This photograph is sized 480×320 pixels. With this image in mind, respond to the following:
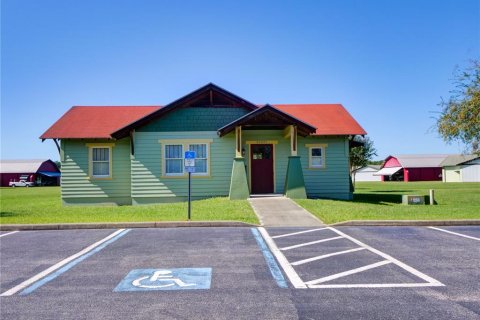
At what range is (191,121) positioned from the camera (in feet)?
57.6

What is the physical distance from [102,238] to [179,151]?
30.3 ft

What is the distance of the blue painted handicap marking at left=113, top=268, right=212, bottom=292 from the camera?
494 cm

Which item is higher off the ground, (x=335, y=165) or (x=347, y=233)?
(x=335, y=165)

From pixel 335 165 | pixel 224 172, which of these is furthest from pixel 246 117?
pixel 335 165

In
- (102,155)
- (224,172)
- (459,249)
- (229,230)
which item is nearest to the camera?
(459,249)

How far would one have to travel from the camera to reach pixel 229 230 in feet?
31.4

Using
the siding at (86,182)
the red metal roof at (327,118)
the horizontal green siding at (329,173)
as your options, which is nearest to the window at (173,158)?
the siding at (86,182)

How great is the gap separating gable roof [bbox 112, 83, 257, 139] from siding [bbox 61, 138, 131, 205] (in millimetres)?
2388

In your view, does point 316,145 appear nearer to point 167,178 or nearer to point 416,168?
point 167,178

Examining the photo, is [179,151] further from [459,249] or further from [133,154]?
[459,249]

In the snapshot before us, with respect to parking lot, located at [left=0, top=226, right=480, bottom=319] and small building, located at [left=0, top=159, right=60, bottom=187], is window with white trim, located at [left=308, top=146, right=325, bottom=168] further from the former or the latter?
small building, located at [left=0, top=159, right=60, bottom=187]

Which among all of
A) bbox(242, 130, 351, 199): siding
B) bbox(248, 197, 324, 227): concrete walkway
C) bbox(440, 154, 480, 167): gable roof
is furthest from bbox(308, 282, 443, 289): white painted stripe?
bbox(440, 154, 480, 167): gable roof

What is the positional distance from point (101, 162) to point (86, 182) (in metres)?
1.27

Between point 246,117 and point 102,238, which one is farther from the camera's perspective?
point 246,117
